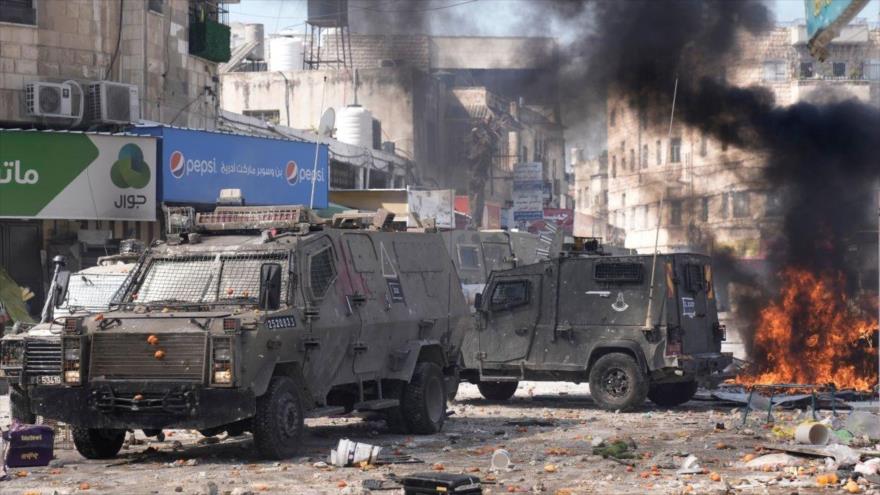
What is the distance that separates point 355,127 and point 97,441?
31951 mm

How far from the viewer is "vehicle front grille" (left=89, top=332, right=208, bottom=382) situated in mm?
11938

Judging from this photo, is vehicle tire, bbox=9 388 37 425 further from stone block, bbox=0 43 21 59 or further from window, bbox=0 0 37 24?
window, bbox=0 0 37 24

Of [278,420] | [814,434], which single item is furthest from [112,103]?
[814,434]

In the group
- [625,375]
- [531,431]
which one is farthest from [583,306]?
[531,431]

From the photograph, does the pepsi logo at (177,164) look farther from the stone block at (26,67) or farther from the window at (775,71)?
the window at (775,71)

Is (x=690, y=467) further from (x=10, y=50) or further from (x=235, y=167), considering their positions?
(x=10, y=50)

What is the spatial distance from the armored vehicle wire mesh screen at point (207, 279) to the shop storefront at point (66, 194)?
431 inches

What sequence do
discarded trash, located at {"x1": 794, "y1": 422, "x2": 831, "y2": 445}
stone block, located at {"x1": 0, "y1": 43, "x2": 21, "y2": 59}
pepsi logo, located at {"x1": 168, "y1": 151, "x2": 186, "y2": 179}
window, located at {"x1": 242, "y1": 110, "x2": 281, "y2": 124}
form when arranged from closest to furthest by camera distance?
discarded trash, located at {"x1": 794, "y1": 422, "x2": 831, "y2": 445}
stone block, located at {"x1": 0, "y1": 43, "x2": 21, "y2": 59}
pepsi logo, located at {"x1": 168, "y1": 151, "x2": 186, "y2": 179}
window, located at {"x1": 242, "y1": 110, "x2": 281, "y2": 124}

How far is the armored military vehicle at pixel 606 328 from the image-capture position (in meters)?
17.4

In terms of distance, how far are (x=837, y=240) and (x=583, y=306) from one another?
297 inches

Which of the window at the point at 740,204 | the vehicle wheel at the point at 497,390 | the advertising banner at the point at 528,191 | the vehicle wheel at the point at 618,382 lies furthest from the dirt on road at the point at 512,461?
the advertising banner at the point at 528,191

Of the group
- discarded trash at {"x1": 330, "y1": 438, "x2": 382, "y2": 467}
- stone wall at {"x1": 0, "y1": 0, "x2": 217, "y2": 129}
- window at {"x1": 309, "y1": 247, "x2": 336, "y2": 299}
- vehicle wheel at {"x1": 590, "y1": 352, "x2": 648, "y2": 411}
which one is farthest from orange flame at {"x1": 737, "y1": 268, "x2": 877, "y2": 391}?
stone wall at {"x1": 0, "y1": 0, "x2": 217, "y2": 129}

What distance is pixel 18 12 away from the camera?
2533 centimetres

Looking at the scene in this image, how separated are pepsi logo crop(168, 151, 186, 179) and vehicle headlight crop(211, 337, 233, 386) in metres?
14.3
